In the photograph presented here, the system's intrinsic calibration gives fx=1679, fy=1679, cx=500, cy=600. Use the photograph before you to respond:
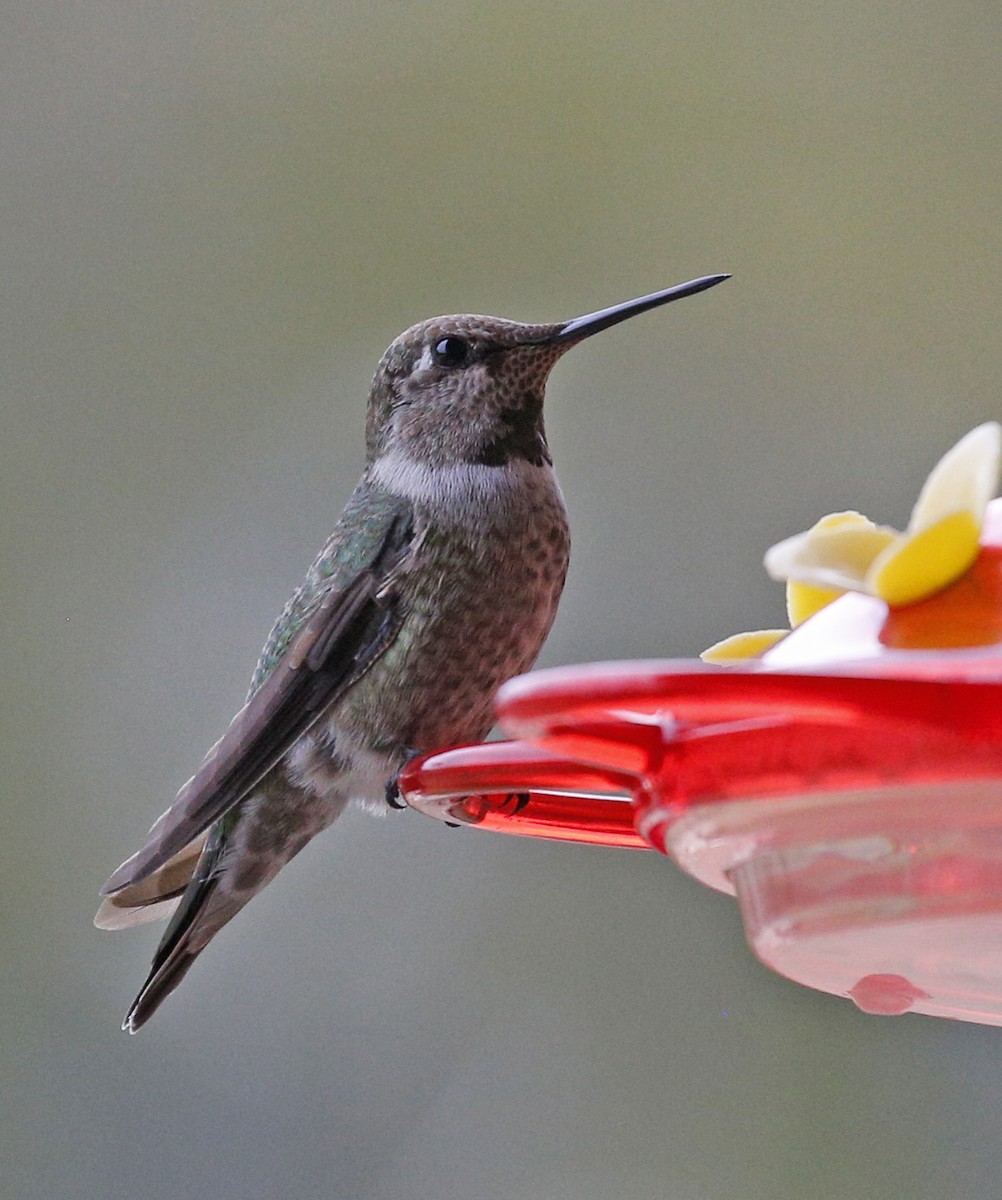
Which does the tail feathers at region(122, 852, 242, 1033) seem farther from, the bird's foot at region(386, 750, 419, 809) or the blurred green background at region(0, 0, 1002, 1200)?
the blurred green background at region(0, 0, 1002, 1200)

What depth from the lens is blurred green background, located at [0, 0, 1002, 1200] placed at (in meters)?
3.83

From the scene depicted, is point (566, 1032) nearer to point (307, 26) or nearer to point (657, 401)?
point (657, 401)

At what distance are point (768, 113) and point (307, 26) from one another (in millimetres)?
1345

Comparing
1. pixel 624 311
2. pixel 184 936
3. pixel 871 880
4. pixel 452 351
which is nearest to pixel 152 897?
pixel 184 936

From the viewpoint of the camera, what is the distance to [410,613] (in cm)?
193

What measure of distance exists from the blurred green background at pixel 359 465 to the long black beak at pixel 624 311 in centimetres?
191

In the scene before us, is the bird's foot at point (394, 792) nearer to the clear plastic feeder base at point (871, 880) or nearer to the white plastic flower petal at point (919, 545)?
the clear plastic feeder base at point (871, 880)

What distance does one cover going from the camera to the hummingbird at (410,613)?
6.31ft

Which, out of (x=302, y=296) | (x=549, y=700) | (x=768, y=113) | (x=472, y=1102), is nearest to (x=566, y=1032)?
(x=472, y=1102)

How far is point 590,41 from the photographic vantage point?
4.93 m

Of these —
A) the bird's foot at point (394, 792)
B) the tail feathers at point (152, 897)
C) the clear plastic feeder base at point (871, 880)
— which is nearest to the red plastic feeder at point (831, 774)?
the clear plastic feeder base at point (871, 880)

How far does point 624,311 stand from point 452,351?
444 millimetres

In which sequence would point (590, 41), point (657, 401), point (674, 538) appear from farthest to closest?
point (590, 41)
point (657, 401)
point (674, 538)

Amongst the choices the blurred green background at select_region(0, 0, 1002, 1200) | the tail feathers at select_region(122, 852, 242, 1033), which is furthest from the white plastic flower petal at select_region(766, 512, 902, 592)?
the blurred green background at select_region(0, 0, 1002, 1200)
